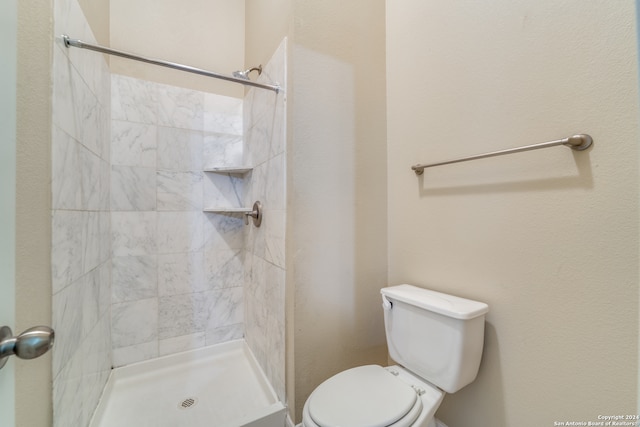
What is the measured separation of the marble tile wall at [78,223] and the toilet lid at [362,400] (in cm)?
89

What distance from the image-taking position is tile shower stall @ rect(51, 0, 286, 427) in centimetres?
95

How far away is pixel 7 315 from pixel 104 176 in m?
1.21

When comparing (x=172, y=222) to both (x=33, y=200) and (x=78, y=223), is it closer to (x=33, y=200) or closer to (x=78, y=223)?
(x=78, y=223)

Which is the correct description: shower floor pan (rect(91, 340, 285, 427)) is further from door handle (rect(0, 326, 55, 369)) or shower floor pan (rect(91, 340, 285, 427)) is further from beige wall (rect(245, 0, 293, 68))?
beige wall (rect(245, 0, 293, 68))

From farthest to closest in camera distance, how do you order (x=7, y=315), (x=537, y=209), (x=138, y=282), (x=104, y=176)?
(x=138, y=282), (x=104, y=176), (x=537, y=209), (x=7, y=315)

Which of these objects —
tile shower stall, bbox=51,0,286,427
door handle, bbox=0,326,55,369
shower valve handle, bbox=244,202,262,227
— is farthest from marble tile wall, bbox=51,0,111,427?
shower valve handle, bbox=244,202,262,227

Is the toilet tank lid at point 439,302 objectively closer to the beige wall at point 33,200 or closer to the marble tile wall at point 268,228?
the marble tile wall at point 268,228

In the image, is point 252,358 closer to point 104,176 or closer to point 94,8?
point 104,176

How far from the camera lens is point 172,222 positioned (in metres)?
1.72

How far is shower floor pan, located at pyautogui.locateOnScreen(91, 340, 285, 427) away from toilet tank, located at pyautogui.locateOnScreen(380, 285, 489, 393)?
0.71 meters

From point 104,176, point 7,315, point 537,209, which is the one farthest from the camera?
point 104,176

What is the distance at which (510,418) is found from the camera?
2.89 ft

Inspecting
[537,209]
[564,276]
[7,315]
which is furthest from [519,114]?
[7,315]

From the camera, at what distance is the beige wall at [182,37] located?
162 centimetres
